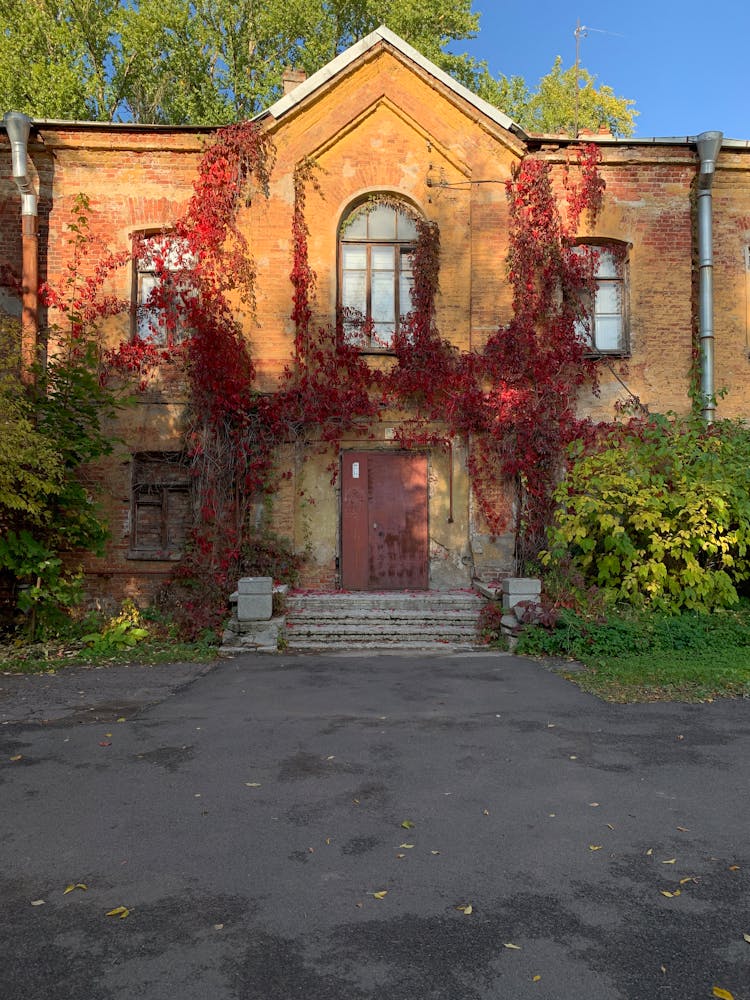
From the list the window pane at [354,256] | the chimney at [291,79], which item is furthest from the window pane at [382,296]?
the chimney at [291,79]

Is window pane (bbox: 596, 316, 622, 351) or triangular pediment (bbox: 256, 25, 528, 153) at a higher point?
triangular pediment (bbox: 256, 25, 528, 153)

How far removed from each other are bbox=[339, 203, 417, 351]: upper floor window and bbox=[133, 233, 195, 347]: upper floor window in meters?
2.52

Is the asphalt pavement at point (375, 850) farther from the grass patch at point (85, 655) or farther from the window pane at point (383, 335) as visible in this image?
the window pane at point (383, 335)

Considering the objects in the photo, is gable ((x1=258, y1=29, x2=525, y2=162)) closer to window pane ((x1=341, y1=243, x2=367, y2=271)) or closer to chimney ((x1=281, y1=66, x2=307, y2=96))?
window pane ((x1=341, y1=243, x2=367, y2=271))

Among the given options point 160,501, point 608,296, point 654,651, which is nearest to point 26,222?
point 160,501

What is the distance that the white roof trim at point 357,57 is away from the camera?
11.7 m

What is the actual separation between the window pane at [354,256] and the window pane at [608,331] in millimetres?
4070

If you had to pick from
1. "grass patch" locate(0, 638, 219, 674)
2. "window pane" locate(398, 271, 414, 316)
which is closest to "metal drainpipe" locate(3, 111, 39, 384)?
"grass patch" locate(0, 638, 219, 674)

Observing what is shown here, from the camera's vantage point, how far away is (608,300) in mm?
12516

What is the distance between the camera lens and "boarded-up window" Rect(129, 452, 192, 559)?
468 inches

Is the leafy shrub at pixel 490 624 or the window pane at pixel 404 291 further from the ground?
the window pane at pixel 404 291

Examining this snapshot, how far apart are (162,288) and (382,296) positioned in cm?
355

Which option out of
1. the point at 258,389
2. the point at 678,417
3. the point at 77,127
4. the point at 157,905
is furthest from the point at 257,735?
the point at 77,127

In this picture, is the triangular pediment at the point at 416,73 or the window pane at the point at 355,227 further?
the window pane at the point at 355,227
